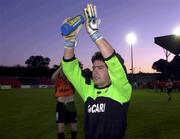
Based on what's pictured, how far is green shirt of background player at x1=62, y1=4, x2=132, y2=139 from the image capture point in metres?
4.62

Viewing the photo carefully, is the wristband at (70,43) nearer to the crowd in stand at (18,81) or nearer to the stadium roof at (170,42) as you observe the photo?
the crowd in stand at (18,81)

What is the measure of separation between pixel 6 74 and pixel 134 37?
46.8m

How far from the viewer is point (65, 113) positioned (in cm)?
1134

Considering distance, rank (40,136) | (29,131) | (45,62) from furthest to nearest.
→ (45,62), (29,131), (40,136)

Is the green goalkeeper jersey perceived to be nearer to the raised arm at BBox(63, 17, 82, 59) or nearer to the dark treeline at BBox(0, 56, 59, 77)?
the raised arm at BBox(63, 17, 82, 59)

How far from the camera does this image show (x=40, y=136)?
13.9 meters

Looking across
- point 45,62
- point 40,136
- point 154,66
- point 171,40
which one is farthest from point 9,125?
point 45,62

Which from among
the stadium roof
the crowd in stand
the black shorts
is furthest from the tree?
the black shorts

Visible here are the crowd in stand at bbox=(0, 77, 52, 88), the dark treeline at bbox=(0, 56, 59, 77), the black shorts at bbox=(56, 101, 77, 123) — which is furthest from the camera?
the dark treeline at bbox=(0, 56, 59, 77)

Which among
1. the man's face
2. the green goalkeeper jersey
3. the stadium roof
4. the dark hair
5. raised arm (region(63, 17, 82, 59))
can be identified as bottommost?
the green goalkeeper jersey

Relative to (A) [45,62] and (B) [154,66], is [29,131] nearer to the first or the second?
(B) [154,66]

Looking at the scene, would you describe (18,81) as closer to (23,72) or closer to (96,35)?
(23,72)

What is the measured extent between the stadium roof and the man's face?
84299mm

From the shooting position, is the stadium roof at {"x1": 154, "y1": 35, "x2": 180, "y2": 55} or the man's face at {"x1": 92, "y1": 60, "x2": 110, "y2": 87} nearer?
the man's face at {"x1": 92, "y1": 60, "x2": 110, "y2": 87}
